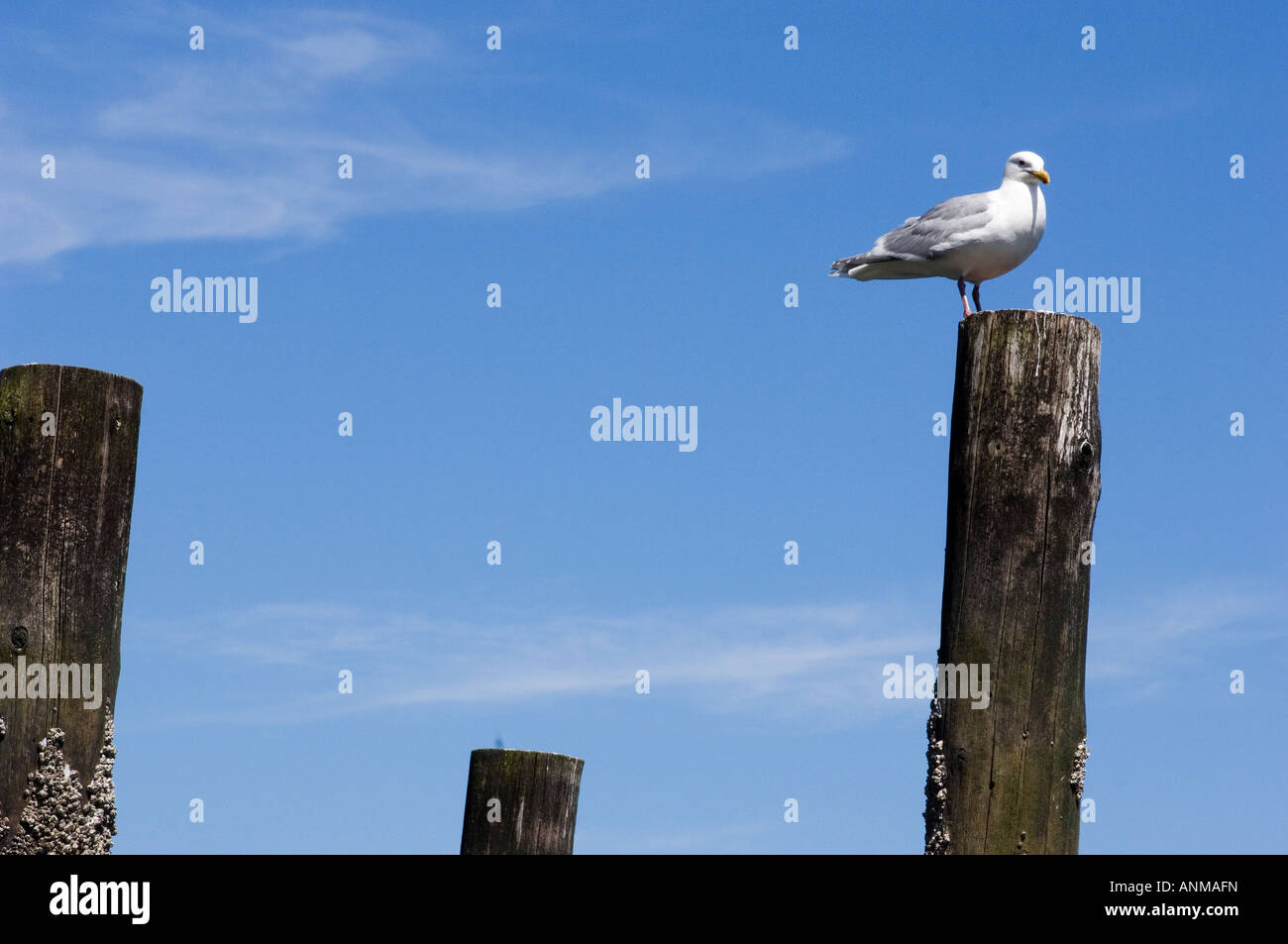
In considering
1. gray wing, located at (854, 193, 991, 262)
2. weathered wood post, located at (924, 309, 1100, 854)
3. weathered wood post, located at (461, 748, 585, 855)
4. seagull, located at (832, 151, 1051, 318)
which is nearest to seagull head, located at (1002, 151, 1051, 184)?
seagull, located at (832, 151, 1051, 318)

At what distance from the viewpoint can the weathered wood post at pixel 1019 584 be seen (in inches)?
243

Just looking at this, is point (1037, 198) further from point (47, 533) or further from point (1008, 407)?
point (47, 533)

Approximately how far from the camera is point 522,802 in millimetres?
8383

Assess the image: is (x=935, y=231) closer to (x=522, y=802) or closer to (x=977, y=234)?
(x=977, y=234)

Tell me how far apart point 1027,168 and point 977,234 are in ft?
3.20
